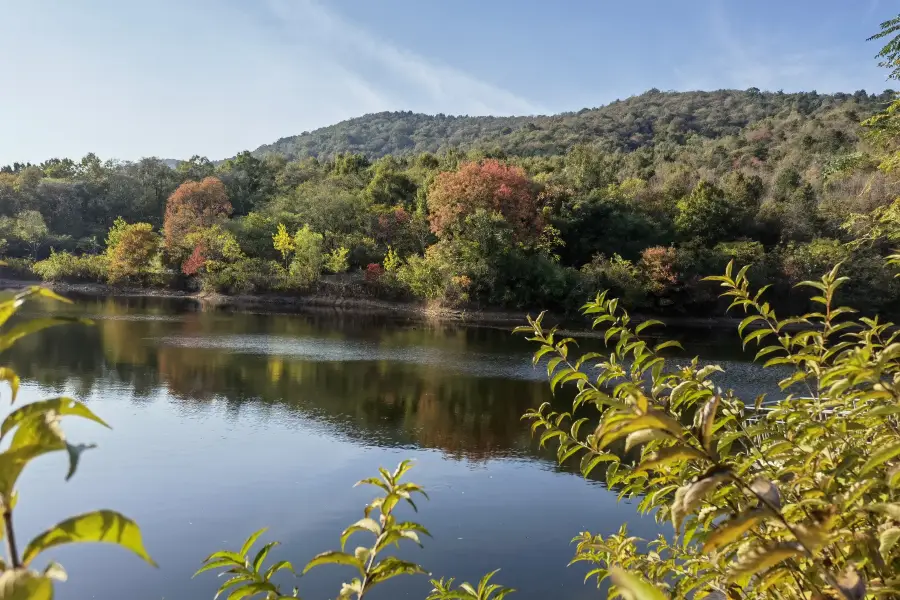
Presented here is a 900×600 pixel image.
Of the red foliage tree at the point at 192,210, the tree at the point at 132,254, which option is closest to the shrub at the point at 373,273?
the red foliage tree at the point at 192,210

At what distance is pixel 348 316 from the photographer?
74.5ft

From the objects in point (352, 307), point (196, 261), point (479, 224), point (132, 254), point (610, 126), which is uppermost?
point (610, 126)

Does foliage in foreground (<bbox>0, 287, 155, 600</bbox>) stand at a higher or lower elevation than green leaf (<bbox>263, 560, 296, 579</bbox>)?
higher

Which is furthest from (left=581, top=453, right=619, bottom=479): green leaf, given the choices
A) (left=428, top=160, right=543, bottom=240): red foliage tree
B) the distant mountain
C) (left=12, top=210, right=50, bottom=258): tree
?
the distant mountain

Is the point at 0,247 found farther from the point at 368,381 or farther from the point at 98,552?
the point at 98,552

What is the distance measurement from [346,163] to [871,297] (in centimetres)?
2527

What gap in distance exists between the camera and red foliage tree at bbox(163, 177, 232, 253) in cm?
2755

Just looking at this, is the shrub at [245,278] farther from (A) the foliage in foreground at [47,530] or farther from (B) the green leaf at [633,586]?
(B) the green leaf at [633,586]

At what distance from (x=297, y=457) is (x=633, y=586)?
833cm

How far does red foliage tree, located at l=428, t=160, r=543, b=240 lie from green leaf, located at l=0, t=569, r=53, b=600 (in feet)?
72.1

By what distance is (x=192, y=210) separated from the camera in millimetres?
28328

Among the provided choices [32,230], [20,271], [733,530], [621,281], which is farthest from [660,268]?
[32,230]

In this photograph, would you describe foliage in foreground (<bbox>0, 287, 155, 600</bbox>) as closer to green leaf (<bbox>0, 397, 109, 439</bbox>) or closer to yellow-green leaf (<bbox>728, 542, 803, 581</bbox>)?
green leaf (<bbox>0, 397, 109, 439</bbox>)

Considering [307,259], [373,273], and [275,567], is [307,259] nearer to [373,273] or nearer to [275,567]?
[373,273]
